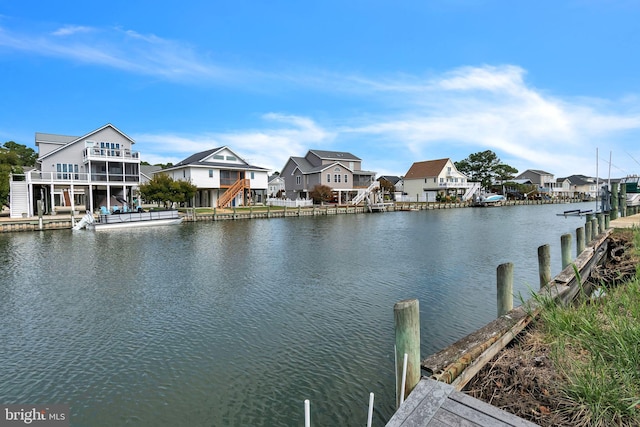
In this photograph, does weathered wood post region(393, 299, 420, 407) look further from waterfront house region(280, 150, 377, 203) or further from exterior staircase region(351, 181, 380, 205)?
exterior staircase region(351, 181, 380, 205)

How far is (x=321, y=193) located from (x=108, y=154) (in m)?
28.2

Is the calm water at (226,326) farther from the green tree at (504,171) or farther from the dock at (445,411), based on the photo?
the green tree at (504,171)

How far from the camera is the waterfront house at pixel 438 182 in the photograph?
75.6 metres

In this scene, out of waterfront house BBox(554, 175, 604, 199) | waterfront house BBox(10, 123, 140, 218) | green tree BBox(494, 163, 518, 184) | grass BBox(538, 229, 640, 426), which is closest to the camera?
grass BBox(538, 229, 640, 426)

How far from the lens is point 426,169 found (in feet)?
260

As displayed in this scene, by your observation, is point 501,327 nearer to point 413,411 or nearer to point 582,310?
point 582,310

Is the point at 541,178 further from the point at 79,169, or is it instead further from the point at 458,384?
the point at 458,384

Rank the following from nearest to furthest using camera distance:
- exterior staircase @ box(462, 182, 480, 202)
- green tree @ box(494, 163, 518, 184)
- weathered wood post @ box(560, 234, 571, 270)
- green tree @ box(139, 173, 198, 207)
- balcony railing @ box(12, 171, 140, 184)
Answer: weathered wood post @ box(560, 234, 571, 270) < balcony railing @ box(12, 171, 140, 184) < green tree @ box(139, 173, 198, 207) < exterior staircase @ box(462, 182, 480, 202) < green tree @ box(494, 163, 518, 184)

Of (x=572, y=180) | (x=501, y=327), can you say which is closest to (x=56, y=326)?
(x=501, y=327)

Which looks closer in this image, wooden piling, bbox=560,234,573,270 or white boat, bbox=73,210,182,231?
wooden piling, bbox=560,234,573,270

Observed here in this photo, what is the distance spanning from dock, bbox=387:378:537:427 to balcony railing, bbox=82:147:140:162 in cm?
4495

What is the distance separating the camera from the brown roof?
76125mm

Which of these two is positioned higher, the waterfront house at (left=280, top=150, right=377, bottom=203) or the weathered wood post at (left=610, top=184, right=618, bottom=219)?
the waterfront house at (left=280, top=150, right=377, bottom=203)

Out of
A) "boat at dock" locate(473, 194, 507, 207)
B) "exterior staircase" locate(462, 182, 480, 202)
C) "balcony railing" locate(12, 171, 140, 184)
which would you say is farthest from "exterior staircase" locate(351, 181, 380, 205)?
"balcony railing" locate(12, 171, 140, 184)
